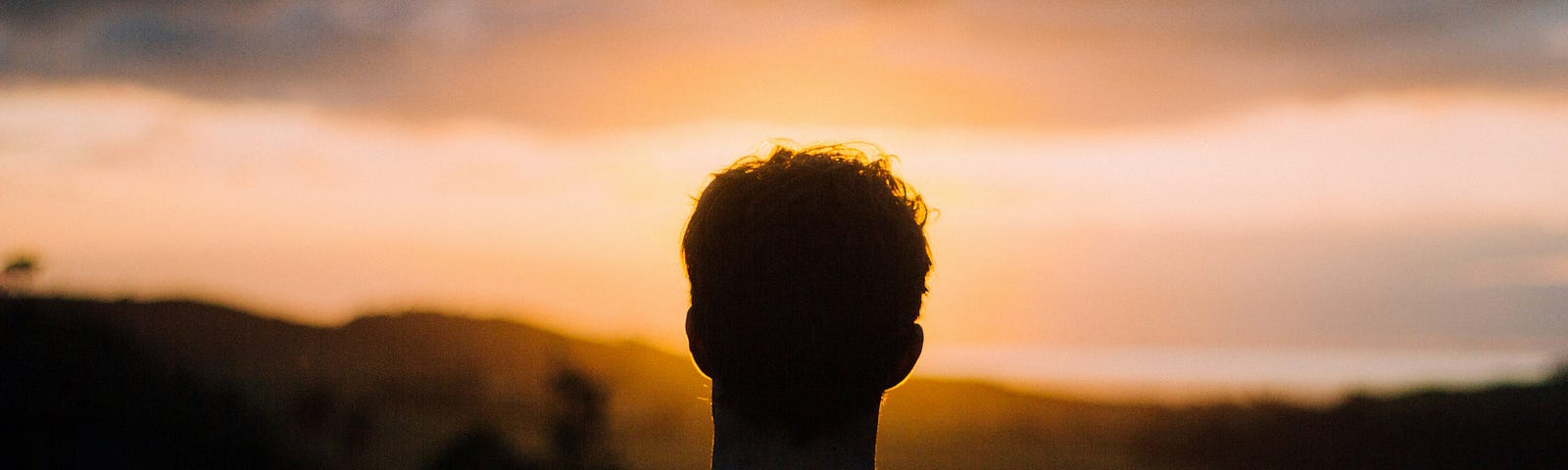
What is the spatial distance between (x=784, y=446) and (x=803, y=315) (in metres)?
0.32

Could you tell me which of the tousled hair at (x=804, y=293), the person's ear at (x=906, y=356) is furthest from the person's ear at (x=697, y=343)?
the person's ear at (x=906, y=356)

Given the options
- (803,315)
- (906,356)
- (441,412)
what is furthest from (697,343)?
(441,412)

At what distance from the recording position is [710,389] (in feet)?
10.6

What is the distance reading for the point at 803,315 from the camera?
3.03m

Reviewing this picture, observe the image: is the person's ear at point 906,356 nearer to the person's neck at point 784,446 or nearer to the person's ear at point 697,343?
the person's neck at point 784,446

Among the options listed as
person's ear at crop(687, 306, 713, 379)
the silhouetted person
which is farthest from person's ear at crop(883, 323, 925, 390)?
person's ear at crop(687, 306, 713, 379)

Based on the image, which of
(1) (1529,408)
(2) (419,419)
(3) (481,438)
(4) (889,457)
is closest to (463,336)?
(2) (419,419)

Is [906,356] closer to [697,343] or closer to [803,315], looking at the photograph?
[803,315]

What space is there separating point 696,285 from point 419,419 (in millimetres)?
46850

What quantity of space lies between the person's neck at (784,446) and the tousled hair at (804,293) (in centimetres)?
3

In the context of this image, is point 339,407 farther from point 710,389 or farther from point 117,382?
point 710,389

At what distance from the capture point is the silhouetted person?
119 inches

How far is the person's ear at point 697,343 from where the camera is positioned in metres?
3.13

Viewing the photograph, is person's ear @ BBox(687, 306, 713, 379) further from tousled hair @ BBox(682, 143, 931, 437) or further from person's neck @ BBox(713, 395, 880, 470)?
person's neck @ BBox(713, 395, 880, 470)
